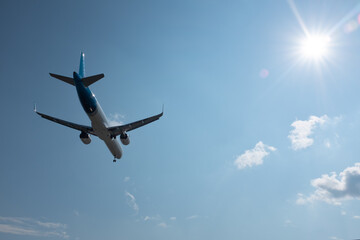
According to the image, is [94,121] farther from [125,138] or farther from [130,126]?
[125,138]

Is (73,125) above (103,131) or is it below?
above

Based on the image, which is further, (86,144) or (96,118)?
(86,144)

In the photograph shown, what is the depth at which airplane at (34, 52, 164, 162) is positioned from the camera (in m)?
33.1

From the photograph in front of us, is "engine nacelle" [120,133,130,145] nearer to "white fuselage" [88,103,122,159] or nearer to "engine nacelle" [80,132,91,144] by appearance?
"white fuselage" [88,103,122,159]

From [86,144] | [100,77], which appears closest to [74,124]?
[86,144]

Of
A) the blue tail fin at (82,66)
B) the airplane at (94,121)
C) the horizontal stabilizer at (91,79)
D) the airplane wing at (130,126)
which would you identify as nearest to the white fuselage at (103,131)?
the airplane at (94,121)

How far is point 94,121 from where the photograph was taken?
36906 millimetres

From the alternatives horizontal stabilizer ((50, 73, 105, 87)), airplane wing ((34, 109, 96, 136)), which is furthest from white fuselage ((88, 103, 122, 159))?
horizontal stabilizer ((50, 73, 105, 87))

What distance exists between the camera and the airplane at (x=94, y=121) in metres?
33.1

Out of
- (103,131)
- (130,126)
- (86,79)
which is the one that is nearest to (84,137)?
(103,131)

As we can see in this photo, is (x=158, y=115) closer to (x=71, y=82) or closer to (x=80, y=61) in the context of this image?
(x=71, y=82)

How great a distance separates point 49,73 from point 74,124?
39.5ft

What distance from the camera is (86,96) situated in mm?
33250

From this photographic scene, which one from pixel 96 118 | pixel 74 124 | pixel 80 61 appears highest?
pixel 80 61
